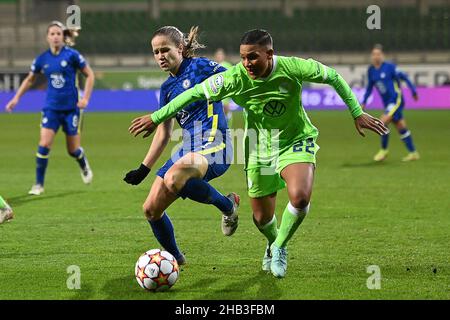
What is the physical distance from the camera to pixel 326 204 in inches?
416

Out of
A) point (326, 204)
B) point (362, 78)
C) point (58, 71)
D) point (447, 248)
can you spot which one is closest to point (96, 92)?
point (362, 78)

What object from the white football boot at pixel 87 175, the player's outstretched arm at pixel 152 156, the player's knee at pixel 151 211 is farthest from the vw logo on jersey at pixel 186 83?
the white football boot at pixel 87 175

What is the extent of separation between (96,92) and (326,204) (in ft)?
63.6

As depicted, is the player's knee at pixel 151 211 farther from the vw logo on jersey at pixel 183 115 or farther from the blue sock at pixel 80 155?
the blue sock at pixel 80 155

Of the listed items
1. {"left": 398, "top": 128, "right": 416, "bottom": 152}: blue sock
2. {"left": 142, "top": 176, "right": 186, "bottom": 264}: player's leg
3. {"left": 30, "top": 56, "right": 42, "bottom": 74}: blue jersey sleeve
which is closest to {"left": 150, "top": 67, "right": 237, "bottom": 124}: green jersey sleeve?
{"left": 142, "top": 176, "right": 186, "bottom": 264}: player's leg

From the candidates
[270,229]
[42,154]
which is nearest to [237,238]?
[270,229]

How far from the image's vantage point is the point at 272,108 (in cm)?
628

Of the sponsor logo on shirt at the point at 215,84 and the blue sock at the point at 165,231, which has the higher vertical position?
the sponsor logo on shirt at the point at 215,84

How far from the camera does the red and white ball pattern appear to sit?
591 cm

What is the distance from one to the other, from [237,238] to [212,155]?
1832 mm

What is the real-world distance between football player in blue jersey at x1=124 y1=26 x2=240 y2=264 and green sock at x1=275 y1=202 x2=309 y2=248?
2.39ft

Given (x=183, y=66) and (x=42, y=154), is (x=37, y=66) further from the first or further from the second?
(x=183, y=66)

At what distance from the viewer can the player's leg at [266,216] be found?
259 inches
